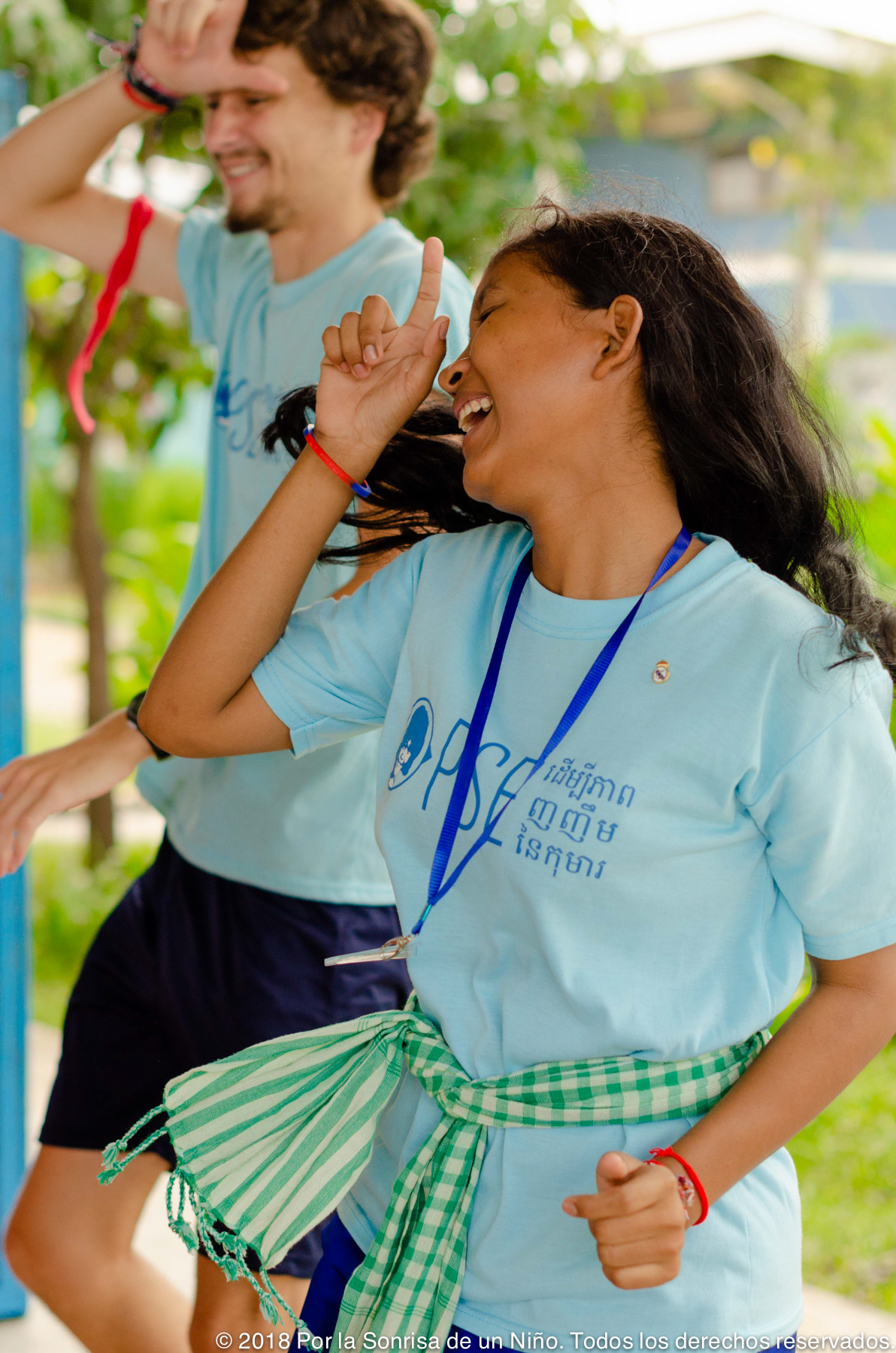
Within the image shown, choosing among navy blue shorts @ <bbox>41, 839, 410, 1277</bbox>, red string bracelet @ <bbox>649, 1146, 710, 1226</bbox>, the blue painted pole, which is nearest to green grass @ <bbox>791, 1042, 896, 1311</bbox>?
navy blue shorts @ <bbox>41, 839, 410, 1277</bbox>

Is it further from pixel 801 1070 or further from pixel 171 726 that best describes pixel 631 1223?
pixel 171 726

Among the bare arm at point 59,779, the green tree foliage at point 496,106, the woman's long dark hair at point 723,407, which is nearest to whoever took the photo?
the woman's long dark hair at point 723,407

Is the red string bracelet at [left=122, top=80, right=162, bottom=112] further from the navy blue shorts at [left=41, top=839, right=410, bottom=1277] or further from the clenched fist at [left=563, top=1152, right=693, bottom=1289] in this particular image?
the clenched fist at [left=563, top=1152, right=693, bottom=1289]

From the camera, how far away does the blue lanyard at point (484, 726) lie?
1.17 meters

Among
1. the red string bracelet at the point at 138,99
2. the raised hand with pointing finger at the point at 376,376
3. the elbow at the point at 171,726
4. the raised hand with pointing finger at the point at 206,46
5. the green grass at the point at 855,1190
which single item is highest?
the raised hand with pointing finger at the point at 206,46

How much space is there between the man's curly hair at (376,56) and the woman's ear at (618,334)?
91 cm

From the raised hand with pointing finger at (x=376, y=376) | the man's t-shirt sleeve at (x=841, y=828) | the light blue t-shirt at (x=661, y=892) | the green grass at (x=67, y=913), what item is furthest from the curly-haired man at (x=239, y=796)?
the green grass at (x=67, y=913)

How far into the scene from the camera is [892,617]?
125 centimetres

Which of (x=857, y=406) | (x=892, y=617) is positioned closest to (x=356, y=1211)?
(x=892, y=617)

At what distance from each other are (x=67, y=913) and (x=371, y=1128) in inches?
148

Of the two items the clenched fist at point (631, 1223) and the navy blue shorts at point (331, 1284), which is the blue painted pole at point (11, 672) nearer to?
the navy blue shorts at point (331, 1284)

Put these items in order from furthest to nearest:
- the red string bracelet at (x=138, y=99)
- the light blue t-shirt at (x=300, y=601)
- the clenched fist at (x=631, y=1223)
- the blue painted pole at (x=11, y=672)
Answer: the blue painted pole at (x=11, y=672)
the red string bracelet at (x=138, y=99)
the light blue t-shirt at (x=300, y=601)
the clenched fist at (x=631, y=1223)

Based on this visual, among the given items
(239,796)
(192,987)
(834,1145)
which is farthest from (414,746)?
(834,1145)

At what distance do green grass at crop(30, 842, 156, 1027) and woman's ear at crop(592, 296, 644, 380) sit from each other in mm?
3509
